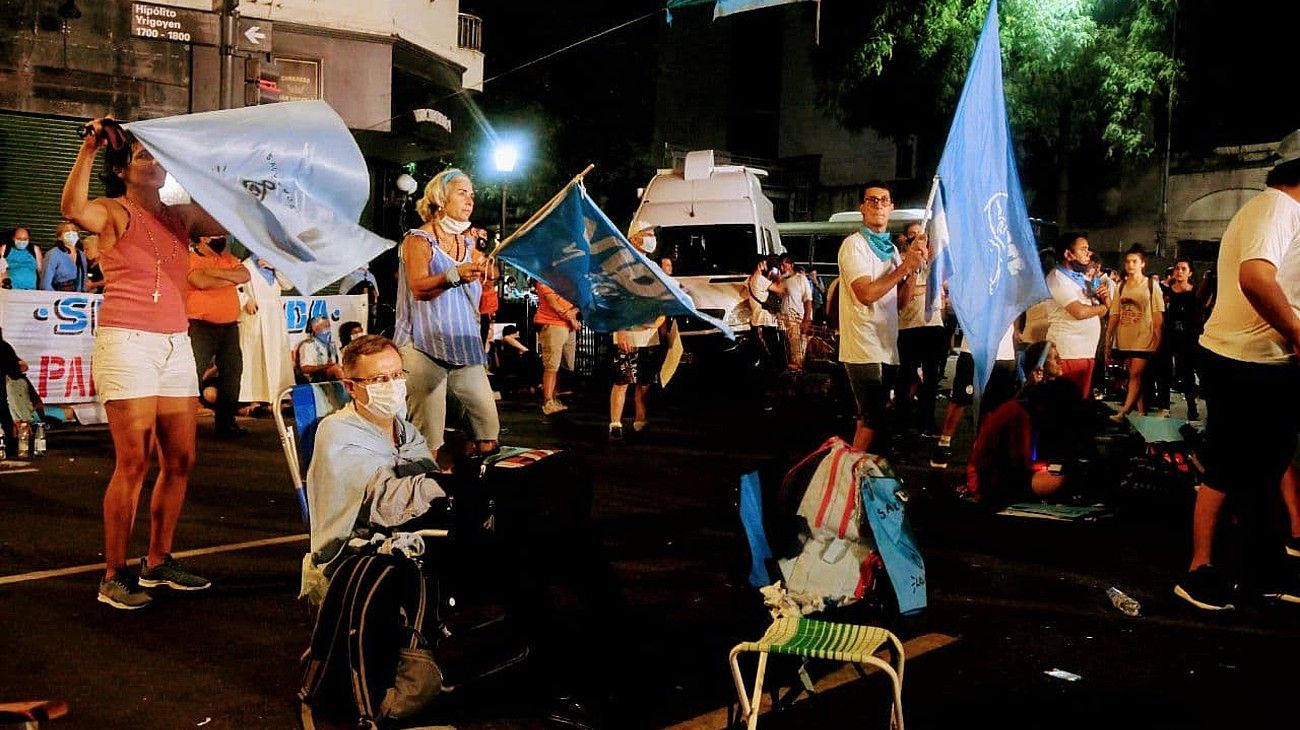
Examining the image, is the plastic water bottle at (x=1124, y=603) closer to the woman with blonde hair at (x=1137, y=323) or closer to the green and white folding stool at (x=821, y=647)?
the green and white folding stool at (x=821, y=647)

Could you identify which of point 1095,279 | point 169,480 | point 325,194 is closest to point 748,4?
point 325,194

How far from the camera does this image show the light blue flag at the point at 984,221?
23.8 ft

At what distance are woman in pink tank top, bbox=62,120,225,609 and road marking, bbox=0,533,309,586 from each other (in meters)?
0.64

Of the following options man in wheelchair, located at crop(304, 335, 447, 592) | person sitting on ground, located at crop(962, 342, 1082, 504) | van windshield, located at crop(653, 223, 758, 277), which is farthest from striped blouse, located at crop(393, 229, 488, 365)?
van windshield, located at crop(653, 223, 758, 277)

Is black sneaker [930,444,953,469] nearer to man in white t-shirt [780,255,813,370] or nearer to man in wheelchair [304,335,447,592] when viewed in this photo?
man in white t-shirt [780,255,813,370]

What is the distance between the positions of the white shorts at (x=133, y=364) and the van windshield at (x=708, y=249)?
12589 millimetres

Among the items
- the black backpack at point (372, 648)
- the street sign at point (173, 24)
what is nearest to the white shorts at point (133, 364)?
the black backpack at point (372, 648)

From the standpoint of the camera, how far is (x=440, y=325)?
5980mm

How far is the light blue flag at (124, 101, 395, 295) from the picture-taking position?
5176mm

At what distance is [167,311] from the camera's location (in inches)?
223

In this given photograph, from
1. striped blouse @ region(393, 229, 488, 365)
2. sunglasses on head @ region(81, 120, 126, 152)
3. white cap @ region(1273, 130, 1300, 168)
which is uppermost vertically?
white cap @ region(1273, 130, 1300, 168)

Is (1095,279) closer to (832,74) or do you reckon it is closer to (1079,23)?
(1079,23)

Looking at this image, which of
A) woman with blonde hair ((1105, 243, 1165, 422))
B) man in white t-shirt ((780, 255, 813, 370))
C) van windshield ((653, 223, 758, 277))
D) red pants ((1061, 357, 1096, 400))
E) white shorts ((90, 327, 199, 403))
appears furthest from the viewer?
A: van windshield ((653, 223, 758, 277))

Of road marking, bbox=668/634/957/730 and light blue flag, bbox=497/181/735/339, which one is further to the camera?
light blue flag, bbox=497/181/735/339
